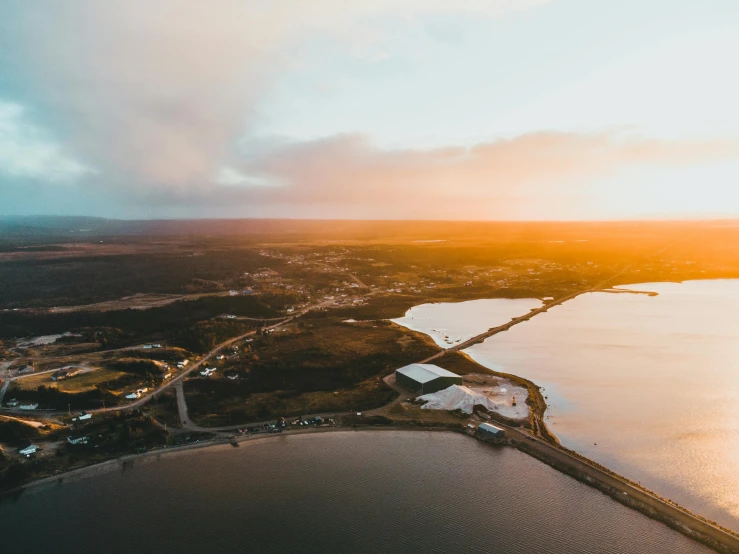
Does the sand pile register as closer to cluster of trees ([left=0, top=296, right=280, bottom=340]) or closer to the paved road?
the paved road

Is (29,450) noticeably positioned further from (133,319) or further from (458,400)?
(133,319)

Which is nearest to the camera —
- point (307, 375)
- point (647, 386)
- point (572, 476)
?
point (572, 476)

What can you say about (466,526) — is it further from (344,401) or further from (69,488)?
(69,488)

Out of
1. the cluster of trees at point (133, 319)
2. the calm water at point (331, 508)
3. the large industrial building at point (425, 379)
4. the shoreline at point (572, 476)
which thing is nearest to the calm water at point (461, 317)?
the large industrial building at point (425, 379)

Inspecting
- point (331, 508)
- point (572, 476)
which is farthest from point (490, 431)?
point (331, 508)

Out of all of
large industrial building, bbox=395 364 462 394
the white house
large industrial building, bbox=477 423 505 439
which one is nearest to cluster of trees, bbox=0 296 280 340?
the white house

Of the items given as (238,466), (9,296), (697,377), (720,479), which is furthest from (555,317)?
(9,296)

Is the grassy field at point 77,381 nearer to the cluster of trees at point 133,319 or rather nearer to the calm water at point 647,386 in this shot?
the cluster of trees at point 133,319
